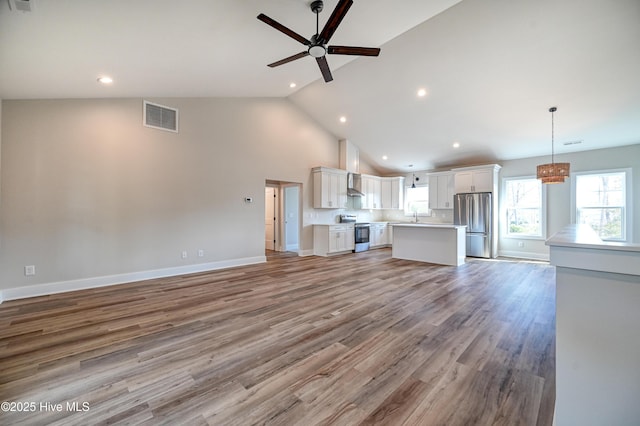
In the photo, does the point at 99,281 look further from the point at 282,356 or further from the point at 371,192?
the point at 371,192

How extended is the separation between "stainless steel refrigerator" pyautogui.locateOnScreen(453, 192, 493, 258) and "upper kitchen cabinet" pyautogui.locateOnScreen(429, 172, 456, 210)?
0.47 m

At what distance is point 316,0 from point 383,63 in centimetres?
253

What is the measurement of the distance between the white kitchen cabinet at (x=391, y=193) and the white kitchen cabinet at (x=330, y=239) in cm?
239

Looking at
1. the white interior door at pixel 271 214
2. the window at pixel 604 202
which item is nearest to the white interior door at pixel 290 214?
the white interior door at pixel 271 214

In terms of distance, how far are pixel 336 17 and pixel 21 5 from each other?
2566 mm

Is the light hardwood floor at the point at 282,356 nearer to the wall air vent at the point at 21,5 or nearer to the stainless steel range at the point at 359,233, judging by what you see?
the wall air vent at the point at 21,5

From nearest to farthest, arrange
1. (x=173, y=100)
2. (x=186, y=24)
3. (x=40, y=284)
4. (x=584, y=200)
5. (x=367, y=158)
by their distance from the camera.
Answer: (x=186, y=24) < (x=40, y=284) < (x=173, y=100) < (x=584, y=200) < (x=367, y=158)

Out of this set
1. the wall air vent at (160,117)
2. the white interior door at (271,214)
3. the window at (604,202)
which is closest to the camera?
the wall air vent at (160,117)

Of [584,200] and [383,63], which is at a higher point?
[383,63]

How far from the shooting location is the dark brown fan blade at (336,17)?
2.25 m

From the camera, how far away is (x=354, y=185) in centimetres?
813

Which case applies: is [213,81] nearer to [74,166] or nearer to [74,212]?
[74,166]

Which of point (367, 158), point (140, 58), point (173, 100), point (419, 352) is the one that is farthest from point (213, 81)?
point (367, 158)

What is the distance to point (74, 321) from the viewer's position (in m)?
2.83
